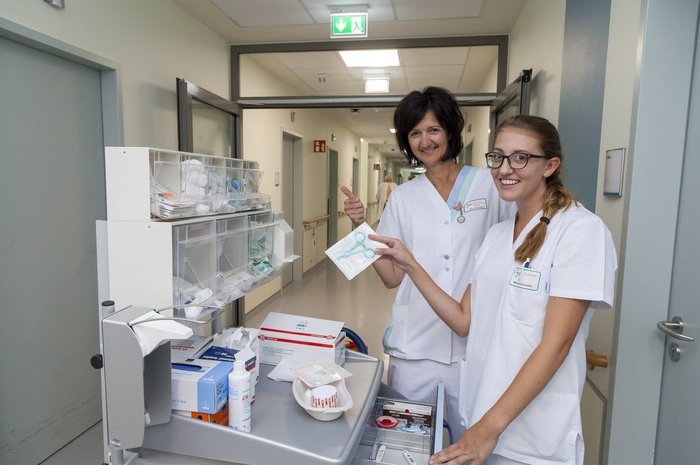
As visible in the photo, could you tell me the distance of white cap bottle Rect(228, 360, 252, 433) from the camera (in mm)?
1109

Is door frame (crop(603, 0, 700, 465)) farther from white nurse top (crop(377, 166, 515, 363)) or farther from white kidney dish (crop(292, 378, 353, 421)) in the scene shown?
white kidney dish (crop(292, 378, 353, 421))

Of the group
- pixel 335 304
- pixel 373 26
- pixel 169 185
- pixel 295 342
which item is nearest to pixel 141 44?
pixel 373 26

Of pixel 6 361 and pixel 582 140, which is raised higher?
pixel 582 140

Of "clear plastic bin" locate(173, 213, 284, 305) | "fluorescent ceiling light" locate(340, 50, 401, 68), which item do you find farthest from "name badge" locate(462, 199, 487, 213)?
Answer: "fluorescent ceiling light" locate(340, 50, 401, 68)

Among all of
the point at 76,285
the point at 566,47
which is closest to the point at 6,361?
the point at 76,285

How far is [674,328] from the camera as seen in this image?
1314 millimetres

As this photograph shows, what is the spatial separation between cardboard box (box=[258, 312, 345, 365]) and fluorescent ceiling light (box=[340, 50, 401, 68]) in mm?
3425

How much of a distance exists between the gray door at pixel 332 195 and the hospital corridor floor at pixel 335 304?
1.57 metres

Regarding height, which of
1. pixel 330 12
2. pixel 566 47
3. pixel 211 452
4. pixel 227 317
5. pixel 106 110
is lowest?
pixel 227 317

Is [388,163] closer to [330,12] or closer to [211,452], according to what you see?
[330,12]

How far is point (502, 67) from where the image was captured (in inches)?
147

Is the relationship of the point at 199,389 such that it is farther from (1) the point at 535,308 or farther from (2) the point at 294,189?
(2) the point at 294,189

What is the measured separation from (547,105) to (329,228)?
6.45 meters

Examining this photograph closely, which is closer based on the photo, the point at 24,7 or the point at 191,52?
the point at 24,7
